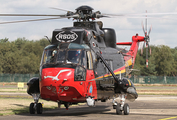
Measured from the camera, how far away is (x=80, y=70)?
14.4 metres

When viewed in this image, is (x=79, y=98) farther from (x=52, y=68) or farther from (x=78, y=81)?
(x=52, y=68)

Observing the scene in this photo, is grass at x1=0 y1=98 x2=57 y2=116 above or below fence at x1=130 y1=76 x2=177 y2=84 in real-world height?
below

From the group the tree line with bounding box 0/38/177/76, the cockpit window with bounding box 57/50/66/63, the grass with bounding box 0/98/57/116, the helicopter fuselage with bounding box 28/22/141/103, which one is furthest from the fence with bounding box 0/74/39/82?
the cockpit window with bounding box 57/50/66/63

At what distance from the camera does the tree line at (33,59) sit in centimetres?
7794

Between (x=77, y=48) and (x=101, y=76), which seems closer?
(x=77, y=48)

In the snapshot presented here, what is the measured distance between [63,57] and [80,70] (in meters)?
1.08

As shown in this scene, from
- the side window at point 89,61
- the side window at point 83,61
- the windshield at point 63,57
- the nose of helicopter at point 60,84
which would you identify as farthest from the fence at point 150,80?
the nose of helicopter at point 60,84

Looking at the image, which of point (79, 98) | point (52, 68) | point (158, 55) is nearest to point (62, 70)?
point (52, 68)

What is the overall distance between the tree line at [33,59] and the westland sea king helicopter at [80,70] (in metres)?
60.2

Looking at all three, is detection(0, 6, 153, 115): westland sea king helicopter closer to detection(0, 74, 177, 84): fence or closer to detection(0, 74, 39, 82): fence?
detection(0, 74, 177, 84): fence

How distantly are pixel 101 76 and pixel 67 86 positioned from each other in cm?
317

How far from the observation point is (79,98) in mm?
14469

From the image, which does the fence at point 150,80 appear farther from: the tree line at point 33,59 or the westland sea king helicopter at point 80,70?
the westland sea king helicopter at point 80,70

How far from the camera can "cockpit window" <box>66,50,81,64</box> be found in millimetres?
14555
